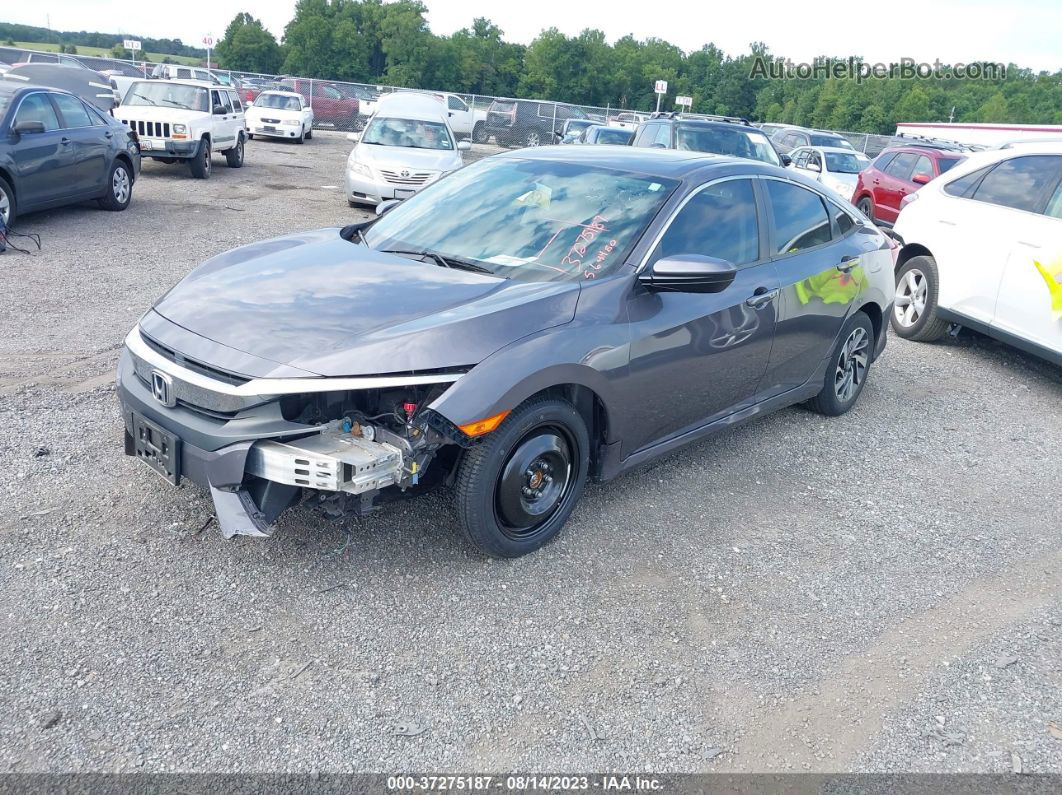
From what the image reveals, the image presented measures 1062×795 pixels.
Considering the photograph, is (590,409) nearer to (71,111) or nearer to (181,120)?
(71,111)

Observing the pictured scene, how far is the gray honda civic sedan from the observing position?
3.22 meters

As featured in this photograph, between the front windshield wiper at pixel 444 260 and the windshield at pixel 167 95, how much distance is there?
12.9 metres

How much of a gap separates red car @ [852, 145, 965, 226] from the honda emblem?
43.0 feet

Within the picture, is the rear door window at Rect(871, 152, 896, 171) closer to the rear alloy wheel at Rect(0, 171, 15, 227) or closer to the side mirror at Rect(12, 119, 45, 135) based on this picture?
the side mirror at Rect(12, 119, 45, 135)

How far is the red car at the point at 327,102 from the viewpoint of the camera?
33.0 meters

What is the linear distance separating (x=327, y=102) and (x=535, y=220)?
3185cm

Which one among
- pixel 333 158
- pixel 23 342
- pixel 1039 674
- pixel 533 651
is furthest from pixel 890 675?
pixel 333 158

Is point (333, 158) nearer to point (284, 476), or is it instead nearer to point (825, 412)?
point (825, 412)

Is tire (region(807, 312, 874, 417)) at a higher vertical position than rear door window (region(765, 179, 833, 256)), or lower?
lower

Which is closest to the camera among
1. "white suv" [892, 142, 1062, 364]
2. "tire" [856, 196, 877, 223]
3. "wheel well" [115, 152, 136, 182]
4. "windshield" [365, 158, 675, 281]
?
"windshield" [365, 158, 675, 281]

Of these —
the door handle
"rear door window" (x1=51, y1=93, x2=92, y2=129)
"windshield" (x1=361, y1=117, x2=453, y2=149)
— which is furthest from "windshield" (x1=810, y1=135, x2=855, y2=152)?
the door handle

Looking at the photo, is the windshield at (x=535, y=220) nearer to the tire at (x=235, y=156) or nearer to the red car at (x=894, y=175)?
the red car at (x=894, y=175)

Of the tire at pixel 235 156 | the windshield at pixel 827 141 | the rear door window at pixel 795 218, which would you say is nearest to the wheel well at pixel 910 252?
the rear door window at pixel 795 218

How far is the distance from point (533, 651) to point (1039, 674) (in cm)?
205
